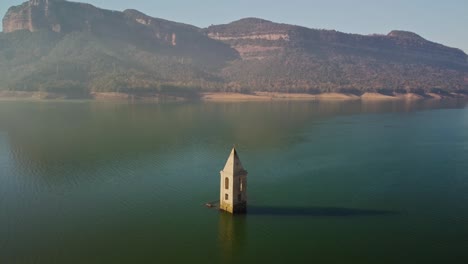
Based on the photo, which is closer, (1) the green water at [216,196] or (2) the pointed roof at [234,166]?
(1) the green water at [216,196]

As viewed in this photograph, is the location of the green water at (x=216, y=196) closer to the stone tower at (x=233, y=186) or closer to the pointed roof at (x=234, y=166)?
the stone tower at (x=233, y=186)

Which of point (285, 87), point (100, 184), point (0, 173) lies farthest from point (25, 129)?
point (285, 87)

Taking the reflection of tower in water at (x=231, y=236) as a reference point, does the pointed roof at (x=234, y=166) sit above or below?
above

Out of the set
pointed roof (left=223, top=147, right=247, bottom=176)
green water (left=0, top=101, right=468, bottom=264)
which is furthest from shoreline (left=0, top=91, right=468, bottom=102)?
pointed roof (left=223, top=147, right=247, bottom=176)

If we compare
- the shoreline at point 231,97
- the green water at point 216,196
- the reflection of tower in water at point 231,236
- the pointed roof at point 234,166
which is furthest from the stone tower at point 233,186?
the shoreline at point 231,97

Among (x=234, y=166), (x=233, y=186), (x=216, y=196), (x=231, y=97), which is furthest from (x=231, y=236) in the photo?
(x=231, y=97)

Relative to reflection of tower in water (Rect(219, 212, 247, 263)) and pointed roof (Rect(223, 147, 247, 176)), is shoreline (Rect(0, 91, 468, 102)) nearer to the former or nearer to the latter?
pointed roof (Rect(223, 147, 247, 176))

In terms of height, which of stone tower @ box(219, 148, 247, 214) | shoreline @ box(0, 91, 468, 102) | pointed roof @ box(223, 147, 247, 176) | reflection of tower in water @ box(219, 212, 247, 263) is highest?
shoreline @ box(0, 91, 468, 102)
